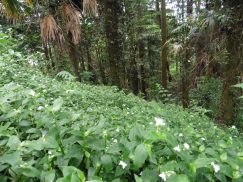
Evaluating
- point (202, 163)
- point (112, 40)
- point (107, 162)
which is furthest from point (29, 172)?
point (112, 40)

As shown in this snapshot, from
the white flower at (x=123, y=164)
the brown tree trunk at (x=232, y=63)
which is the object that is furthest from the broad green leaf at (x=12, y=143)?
the brown tree trunk at (x=232, y=63)

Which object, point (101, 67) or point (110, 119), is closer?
point (110, 119)

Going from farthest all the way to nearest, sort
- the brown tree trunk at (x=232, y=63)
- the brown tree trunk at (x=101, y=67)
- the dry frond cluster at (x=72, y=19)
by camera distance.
A: the brown tree trunk at (x=101, y=67) < the dry frond cluster at (x=72, y=19) < the brown tree trunk at (x=232, y=63)

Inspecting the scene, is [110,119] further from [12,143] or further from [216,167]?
[216,167]

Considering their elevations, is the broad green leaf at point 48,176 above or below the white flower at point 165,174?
above

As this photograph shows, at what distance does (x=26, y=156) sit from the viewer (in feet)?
5.24

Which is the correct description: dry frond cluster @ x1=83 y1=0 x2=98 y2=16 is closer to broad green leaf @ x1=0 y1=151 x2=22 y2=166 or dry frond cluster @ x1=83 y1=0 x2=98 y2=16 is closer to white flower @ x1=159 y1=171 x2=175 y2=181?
broad green leaf @ x1=0 y1=151 x2=22 y2=166

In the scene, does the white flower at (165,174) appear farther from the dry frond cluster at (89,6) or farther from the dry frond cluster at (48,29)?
the dry frond cluster at (89,6)

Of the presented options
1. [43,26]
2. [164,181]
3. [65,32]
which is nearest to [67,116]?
[164,181]

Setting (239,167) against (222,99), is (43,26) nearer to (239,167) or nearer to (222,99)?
(222,99)

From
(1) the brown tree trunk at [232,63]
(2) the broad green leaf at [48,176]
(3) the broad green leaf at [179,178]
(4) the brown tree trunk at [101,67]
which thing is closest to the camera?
(3) the broad green leaf at [179,178]

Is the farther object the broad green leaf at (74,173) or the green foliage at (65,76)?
the green foliage at (65,76)

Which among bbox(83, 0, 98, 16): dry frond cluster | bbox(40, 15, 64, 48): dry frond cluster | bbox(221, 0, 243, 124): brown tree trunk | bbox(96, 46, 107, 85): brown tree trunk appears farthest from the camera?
bbox(96, 46, 107, 85): brown tree trunk

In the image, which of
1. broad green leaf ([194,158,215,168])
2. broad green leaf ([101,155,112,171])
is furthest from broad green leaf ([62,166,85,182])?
broad green leaf ([194,158,215,168])
